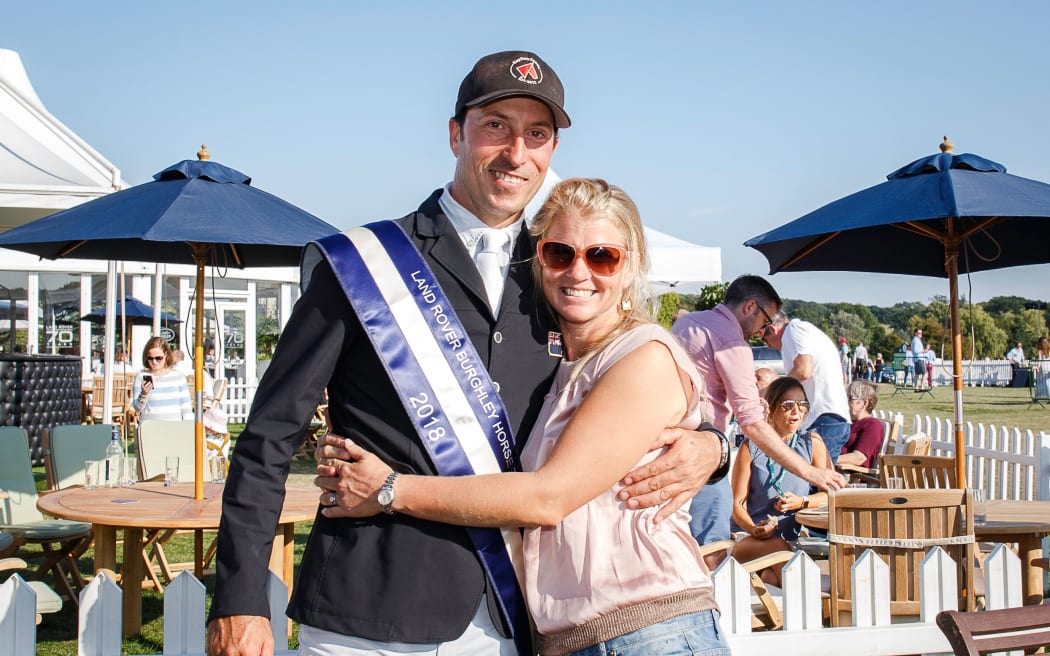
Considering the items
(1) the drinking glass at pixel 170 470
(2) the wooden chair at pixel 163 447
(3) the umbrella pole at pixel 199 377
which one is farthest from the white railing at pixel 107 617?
(2) the wooden chair at pixel 163 447

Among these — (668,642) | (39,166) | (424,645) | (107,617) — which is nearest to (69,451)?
(39,166)

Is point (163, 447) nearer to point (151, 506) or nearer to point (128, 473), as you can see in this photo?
point (128, 473)

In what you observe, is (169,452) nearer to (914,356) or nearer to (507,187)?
(507,187)

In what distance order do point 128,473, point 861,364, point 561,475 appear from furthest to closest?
point 861,364, point 128,473, point 561,475

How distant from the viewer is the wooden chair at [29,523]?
5.52 meters

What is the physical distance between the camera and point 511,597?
1.70 m

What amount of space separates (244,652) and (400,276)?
2.39 ft

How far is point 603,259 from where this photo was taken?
1.80 m

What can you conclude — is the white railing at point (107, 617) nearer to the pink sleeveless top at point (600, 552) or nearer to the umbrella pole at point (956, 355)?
the pink sleeveless top at point (600, 552)

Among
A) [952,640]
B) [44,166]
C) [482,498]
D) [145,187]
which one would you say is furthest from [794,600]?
[44,166]

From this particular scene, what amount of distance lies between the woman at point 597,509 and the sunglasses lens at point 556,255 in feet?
0.55

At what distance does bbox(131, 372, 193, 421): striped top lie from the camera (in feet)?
26.8

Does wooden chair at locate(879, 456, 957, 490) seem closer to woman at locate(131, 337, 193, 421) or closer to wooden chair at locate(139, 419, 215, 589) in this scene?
wooden chair at locate(139, 419, 215, 589)

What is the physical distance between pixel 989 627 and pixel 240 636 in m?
1.76
